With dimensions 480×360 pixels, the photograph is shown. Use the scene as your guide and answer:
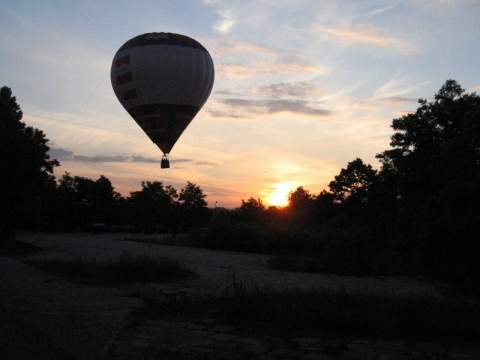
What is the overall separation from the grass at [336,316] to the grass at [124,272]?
514 cm

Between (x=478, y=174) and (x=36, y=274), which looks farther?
(x=478, y=174)

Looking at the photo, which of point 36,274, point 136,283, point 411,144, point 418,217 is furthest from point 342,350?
point 411,144

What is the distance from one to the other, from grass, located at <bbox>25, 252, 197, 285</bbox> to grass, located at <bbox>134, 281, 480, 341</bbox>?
5.14 m

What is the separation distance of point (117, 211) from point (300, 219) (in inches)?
1593

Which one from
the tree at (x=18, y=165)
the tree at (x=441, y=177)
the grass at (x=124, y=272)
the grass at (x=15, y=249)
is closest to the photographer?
the grass at (x=124, y=272)

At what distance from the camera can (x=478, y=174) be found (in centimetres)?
1756

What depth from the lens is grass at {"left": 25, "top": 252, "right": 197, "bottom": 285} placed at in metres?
14.0

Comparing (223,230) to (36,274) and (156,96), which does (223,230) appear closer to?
(156,96)

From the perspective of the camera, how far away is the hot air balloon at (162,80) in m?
19.7

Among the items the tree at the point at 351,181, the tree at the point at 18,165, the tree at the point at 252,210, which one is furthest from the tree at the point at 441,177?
the tree at the point at 351,181

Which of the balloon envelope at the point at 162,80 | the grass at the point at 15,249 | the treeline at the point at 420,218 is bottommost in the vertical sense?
the grass at the point at 15,249

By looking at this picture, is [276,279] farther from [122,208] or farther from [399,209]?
[122,208]

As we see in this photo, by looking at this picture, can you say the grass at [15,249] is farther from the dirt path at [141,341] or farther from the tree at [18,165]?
the dirt path at [141,341]

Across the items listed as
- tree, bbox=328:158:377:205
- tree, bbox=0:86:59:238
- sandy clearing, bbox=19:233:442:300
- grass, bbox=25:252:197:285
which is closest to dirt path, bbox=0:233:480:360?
sandy clearing, bbox=19:233:442:300
